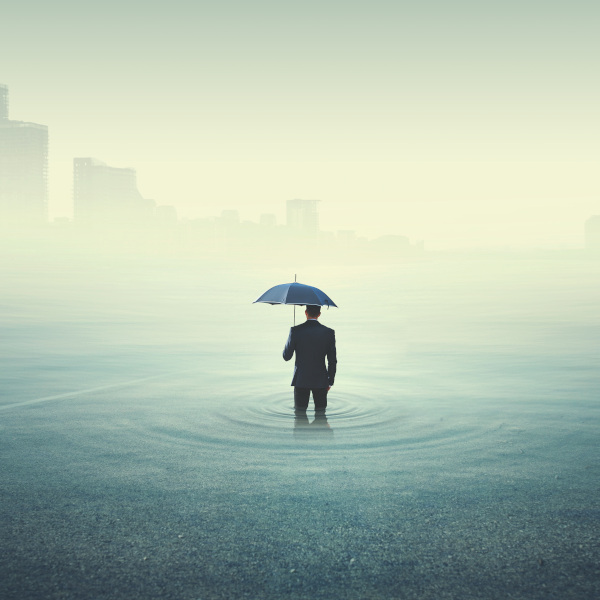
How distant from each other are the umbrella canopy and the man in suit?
18cm

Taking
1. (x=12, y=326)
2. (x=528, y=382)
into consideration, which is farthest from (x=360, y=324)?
(x=528, y=382)

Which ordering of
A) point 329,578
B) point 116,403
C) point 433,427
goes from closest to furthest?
point 329,578 < point 433,427 < point 116,403

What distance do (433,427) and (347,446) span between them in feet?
6.48

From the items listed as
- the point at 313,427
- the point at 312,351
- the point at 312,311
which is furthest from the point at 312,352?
the point at 313,427

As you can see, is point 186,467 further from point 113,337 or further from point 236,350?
point 113,337

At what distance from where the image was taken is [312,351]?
11.0 meters

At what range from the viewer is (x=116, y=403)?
41.5 feet

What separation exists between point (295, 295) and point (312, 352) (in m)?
0.88

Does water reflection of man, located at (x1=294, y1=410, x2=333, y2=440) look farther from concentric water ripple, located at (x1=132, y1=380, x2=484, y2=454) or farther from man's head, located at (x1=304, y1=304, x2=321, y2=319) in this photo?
man's head, located at (x1=304, y1=304, x2=321, y2=319)

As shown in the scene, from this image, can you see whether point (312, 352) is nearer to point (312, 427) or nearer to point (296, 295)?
point (296, 295)

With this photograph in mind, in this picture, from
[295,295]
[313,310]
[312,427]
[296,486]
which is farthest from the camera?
[313,310]

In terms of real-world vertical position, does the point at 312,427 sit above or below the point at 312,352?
below

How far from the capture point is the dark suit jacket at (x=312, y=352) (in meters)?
10.9

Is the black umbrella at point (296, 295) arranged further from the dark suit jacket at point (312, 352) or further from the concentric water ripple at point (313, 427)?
the concentric water ripple at point (313, 427)
